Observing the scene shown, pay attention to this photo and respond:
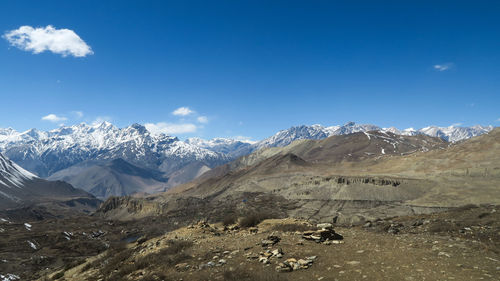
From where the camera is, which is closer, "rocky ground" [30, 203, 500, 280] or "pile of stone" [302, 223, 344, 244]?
"rocky ground" [30, 203, 500, 280]

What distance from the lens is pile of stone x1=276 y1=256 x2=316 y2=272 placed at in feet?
47.7

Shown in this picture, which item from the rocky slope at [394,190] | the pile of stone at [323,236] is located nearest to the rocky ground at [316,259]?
the pile of stone at [323,236]

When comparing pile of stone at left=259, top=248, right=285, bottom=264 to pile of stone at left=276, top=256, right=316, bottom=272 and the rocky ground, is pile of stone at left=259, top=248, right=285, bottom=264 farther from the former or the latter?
pile of stone at left=276, top=256, right=316, bottom=272

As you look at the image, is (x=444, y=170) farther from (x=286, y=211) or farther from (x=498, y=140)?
(x=286, y=211)

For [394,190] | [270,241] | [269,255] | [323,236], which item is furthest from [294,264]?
[394,190]

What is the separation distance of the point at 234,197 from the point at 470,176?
396 feet

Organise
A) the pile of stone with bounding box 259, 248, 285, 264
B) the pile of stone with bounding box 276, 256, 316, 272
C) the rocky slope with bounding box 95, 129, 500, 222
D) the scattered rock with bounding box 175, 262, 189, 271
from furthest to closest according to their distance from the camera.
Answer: the rocky slope with bounding box 95, 129, 500, 222, the scattered rock with bounding box 175, 262, 189, 271, the pile of stone with bounding box 259, 248, 285, 264, the pile of stone with bounding box 276, 256, 316, 272

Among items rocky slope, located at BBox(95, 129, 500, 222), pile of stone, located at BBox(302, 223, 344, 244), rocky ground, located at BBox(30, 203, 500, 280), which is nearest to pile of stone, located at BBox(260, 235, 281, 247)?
rocky ground, located at BBox(30, 203, 500, 280)

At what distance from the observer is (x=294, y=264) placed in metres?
14.9

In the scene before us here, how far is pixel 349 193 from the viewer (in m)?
129

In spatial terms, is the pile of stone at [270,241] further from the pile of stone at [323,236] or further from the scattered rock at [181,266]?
the scattered rock at [181,266]

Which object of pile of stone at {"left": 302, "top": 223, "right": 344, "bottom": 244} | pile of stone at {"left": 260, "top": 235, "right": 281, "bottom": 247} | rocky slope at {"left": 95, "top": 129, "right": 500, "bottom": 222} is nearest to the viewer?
pile of stone at {"left": 260, "top": 235, "right": 281, "bottom": 247}

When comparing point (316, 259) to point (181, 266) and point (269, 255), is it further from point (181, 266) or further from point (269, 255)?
point (181, 266)

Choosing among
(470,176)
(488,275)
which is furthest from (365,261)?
(470,176)
